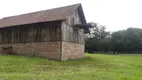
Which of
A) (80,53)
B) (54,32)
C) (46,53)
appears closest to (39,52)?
(46,53)

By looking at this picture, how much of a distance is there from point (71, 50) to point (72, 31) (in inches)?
102

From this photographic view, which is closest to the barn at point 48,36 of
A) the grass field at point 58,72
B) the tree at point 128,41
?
the grass field at point 58,72

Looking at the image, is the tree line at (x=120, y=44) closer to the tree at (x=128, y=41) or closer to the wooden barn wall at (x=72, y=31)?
the tree at (x=128, y=41)

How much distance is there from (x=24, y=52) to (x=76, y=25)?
758cm

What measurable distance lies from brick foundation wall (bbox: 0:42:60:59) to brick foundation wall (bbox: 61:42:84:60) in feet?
2.76

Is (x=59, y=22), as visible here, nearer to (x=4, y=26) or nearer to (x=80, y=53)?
(x=80, y=53)

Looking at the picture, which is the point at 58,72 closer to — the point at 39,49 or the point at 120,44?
the point at 39,49

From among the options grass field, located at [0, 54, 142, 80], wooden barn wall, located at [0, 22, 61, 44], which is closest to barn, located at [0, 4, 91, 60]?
wooden barn wall, located at [0, 22, 61, 44]

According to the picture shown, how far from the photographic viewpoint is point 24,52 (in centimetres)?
2508

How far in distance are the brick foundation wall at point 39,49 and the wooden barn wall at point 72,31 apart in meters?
1.61

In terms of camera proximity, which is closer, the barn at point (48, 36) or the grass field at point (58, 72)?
the grass field at point (58, 72)

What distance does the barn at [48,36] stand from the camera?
22844 millimetres

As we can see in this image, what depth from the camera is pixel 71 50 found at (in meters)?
25.0

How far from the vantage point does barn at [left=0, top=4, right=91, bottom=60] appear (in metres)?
22.8
